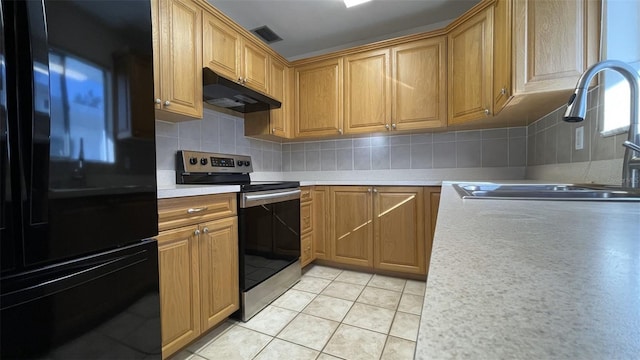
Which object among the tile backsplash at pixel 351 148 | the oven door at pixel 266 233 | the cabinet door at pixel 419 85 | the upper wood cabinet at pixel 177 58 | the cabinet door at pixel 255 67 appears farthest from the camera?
the cabinet door at pixel 419 85

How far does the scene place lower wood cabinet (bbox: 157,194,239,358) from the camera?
1.23 meters

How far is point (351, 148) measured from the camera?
289cm

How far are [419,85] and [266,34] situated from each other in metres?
1.52

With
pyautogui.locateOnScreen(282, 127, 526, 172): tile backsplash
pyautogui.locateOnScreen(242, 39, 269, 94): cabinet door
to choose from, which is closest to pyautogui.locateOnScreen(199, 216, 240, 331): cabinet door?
pyautogui.locateOnScreen(242, 39, 269, 94): cabinet door

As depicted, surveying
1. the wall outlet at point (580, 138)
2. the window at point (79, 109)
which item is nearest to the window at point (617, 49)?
the wall outlet at point (580, 138)

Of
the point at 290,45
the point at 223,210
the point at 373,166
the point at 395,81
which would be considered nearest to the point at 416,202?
the point at 373,166

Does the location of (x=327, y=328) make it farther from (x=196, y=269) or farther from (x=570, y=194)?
(x=570, y=194)

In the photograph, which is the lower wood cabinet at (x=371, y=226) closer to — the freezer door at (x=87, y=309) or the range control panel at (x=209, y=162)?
the range control panel at (x=209, y=162)

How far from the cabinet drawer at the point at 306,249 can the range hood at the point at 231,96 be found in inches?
47.5

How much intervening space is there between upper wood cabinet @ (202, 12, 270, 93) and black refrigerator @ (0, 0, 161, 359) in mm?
827

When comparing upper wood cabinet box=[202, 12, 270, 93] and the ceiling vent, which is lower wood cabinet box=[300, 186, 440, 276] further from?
the ceiling vent

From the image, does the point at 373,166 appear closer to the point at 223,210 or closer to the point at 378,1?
the point at 378,1

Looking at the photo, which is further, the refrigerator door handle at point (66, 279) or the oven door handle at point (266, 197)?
the oven door handle at point (266, 197)

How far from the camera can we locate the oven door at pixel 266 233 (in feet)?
5.45
